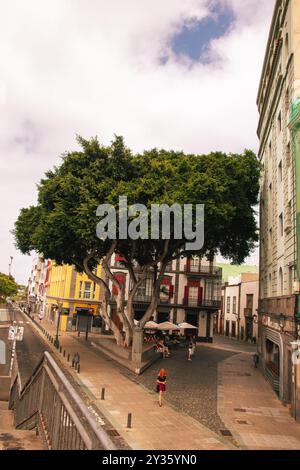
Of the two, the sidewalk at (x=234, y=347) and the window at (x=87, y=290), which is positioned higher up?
the window at (x=87, y=290)

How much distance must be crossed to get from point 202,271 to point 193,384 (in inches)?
1113

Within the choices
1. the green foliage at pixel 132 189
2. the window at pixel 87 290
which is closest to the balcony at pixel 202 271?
the window at pixel 87 290

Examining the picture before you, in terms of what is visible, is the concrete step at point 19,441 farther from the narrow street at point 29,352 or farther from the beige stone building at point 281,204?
the narrow street at point 29,352

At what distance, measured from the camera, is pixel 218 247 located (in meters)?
33.8

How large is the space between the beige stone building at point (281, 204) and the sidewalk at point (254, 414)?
72 cm

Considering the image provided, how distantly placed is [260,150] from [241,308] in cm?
3114

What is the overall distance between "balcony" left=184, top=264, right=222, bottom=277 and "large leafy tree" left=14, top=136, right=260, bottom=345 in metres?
19.3

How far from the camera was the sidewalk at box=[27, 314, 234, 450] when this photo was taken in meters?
12.4

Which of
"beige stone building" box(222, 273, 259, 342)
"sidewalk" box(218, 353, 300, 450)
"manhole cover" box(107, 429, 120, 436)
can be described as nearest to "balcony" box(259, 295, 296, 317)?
"sidewalk" box(218, 353, 300, 450)

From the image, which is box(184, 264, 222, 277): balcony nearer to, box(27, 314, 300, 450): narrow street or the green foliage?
the green foliage

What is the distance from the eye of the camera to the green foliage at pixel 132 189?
2481cm

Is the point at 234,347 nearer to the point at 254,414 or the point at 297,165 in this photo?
the point at 254,414

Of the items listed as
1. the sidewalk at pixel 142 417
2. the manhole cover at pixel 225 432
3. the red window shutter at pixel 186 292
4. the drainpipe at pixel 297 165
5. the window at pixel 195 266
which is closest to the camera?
the sidewalk at pixel 142 417
